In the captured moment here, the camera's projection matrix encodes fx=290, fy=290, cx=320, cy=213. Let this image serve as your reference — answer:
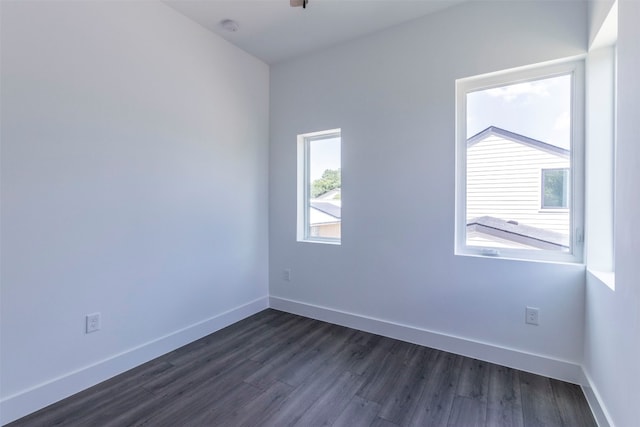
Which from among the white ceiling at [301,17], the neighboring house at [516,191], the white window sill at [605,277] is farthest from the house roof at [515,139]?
the white ceiling at [301,17]

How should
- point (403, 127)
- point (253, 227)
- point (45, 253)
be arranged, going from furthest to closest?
1. point (253, 227)
2. point (403, 127)
3. point (45, 253)

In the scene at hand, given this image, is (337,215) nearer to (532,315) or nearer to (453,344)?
(453,344)

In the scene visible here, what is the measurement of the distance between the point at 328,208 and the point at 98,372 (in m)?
2.33

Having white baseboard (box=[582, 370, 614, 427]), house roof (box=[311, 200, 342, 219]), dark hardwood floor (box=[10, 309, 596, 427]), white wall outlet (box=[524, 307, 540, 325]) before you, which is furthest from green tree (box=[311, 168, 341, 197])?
white baseboard (box=[582, 370, 614, 427])

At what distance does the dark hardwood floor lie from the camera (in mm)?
1676

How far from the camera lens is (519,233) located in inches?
87.9

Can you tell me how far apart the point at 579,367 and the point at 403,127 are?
217cm

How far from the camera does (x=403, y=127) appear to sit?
2.59 meters

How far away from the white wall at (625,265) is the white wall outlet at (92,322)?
9.61 ft

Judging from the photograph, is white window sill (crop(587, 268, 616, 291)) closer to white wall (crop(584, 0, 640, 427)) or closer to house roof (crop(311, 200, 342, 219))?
white wall (crop(584, 0, 640, 427))

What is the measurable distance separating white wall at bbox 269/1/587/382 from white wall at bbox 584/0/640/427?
0.53 meters

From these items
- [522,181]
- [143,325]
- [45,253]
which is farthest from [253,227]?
[522,181]

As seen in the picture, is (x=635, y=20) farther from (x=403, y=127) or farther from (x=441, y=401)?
(x=441, y=401)

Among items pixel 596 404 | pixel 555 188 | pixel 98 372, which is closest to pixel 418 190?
pixel 555 188
